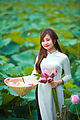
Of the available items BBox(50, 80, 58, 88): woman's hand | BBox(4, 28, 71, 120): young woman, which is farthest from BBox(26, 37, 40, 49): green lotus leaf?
BBox(50, 80, 58, 88): woman's hand

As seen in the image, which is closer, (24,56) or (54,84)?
(54,84)

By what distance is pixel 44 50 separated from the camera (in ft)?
4.40

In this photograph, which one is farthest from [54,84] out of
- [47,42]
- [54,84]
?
[47,42]

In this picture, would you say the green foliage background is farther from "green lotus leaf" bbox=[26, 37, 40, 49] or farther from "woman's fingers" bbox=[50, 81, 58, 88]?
"woman's fingers" bbox=[50, 81, 58, 88]

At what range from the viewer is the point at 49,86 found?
1.26 m

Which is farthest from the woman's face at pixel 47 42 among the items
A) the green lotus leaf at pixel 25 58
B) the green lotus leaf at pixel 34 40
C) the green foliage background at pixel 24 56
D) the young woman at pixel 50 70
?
the green lotus leaf at pixel 34 40

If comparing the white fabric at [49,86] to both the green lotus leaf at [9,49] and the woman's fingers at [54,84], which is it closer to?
the woman's fingers at [54,84]

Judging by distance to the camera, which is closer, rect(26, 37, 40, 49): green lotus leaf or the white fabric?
the white fabric

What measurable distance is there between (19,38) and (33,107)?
1344mm

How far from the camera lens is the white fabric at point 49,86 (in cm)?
126

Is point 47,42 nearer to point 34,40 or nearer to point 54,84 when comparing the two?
point 54,84

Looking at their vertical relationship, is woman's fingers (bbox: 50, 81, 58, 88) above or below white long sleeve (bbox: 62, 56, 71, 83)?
below

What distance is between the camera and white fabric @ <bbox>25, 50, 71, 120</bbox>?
1260 mm

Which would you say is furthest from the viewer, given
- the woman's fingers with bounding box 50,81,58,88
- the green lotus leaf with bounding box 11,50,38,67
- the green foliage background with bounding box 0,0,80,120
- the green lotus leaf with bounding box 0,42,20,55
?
the green lotus leaf with bounding box 0,42,20,55
